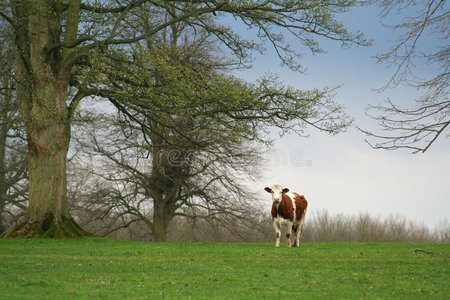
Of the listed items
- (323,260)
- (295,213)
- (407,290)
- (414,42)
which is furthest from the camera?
(295,213)

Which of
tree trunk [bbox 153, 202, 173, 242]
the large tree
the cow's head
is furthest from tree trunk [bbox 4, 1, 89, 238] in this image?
tree trunk [bbox 153, 202, 173, 242]

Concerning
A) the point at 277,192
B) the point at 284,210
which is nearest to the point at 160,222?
the point at 284,210

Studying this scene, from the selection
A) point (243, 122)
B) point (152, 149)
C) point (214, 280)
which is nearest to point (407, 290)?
point (214, 280)

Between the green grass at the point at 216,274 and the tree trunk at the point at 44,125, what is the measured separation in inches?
167

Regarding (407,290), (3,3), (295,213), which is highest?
(3,3)

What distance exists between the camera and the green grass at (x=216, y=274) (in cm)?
988

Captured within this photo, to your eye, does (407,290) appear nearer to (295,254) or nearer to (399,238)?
(295,254)

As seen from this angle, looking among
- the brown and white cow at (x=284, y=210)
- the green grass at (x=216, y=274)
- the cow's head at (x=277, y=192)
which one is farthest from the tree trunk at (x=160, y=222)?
the green grass at (x=216, y=274)

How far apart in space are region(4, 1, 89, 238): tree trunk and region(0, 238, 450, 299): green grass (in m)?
4.23

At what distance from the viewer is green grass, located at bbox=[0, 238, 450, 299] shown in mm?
9883

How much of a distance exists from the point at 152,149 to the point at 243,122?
938 centimetres

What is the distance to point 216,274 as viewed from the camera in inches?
479

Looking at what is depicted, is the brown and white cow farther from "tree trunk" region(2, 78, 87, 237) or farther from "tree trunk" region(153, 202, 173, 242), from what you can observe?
"tree trunk" region(153, 202, 173, 242)

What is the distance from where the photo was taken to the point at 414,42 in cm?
1300
